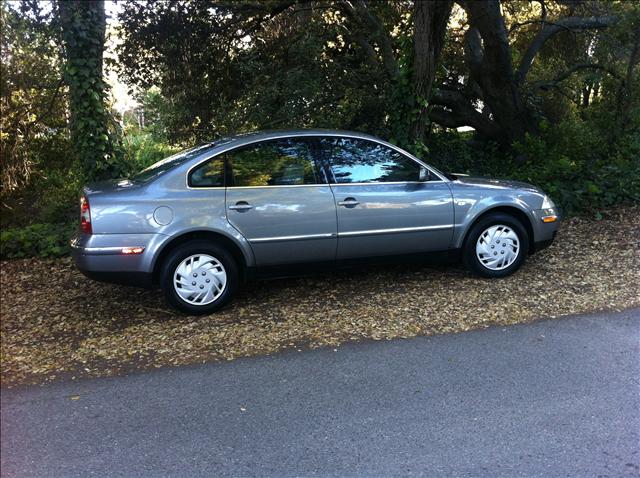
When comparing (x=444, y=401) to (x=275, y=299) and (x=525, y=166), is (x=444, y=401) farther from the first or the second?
(x=525, y=166)

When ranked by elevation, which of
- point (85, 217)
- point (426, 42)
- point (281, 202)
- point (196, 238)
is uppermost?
point (426, 42)

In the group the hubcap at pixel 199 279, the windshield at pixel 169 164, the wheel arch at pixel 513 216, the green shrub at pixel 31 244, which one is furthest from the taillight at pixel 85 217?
the wheel arch at pixel 513 216

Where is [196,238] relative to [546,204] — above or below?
below

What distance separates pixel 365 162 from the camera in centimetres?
556

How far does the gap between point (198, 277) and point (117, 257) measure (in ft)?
2.29

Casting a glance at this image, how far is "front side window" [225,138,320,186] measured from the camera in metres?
5.15

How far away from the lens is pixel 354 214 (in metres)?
5.32

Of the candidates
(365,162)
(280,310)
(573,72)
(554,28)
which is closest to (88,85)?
(365,162)

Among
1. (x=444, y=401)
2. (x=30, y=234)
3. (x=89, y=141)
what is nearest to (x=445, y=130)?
(x=89, y=141)

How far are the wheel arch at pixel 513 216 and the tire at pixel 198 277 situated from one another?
2.41m

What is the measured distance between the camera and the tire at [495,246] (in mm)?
5773

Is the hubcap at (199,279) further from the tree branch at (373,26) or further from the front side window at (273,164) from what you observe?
the tree branch at (373,26)

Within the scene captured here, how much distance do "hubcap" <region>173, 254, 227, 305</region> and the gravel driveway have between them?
201mm

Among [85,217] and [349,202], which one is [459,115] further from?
[85,217]
